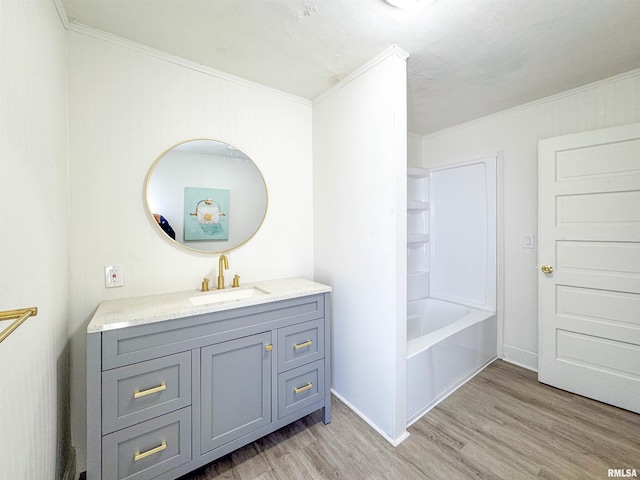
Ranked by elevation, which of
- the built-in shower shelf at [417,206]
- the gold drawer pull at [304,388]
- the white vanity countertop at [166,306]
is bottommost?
the gold drawer pull at [304,388]

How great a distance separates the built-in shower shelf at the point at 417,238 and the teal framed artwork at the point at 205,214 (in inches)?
78.3

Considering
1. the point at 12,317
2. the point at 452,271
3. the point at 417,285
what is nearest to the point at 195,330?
the point at 12,317

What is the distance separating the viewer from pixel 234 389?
144 centimetres

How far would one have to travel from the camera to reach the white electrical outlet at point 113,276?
1511mm

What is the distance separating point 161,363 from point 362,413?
1348mm

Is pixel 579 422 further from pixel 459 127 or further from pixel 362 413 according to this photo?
pixel 459 127

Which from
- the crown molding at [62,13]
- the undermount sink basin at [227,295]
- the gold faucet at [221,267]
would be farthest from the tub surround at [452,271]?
the crown molding at [62,13]

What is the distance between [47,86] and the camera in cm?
112

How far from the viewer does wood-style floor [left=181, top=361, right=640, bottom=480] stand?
142cm

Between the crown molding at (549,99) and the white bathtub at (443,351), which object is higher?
the crown molding at (549,99)

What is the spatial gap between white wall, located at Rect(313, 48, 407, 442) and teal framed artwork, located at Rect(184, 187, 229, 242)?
2.53 ft

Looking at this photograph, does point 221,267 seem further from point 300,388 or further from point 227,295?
point 300,388

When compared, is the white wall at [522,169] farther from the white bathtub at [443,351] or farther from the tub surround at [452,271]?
the white bathtub at [443,351]

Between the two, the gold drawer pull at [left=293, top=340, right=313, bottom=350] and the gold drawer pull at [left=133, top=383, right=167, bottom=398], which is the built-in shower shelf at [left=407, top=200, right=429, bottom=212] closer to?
the gold drawer pull at [left=293, top=340, right=313, bottom=350]
